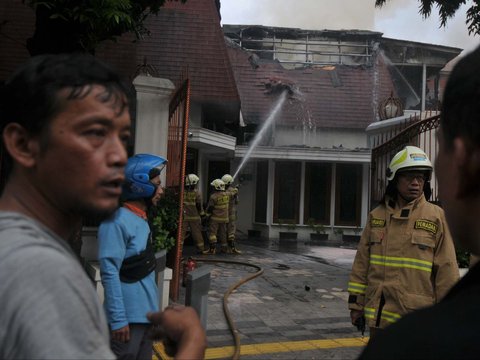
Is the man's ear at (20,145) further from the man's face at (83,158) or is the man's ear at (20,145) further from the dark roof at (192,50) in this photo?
the dark roof at (192,50)

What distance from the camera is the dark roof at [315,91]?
18.2 m

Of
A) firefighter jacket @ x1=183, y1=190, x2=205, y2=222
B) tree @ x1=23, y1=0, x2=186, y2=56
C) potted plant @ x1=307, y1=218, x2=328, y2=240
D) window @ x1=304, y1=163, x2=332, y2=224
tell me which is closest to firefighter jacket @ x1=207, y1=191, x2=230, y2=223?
firefighter jacket @ x1=183, y1=190, x2=205, y2=222

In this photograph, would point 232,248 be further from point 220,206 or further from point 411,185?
point 411,185

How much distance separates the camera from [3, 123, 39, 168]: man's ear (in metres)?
1.12

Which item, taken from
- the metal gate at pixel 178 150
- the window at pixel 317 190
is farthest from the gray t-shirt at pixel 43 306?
the window at pixel 317 190

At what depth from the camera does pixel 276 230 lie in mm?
17281

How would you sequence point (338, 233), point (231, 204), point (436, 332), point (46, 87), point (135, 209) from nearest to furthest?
point (436, 332) < point (46, 87) < point (135, 209) < point (231, 204) < point (338, 233)

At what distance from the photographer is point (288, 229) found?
17172mm

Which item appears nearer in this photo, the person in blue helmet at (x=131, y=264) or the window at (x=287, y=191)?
the person in blue helmet at (x=131, y=264)

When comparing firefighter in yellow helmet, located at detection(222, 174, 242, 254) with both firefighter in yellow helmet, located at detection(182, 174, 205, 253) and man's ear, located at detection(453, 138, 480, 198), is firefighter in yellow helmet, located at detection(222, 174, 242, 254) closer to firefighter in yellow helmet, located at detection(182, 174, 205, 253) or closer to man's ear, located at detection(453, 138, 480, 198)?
firefighter in yellow helmet, located at detection(182, 174, 205, 253)

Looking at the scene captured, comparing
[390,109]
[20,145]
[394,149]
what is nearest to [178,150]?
[394,149]

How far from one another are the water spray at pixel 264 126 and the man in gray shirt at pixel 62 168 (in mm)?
15062

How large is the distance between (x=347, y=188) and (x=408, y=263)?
560 inches

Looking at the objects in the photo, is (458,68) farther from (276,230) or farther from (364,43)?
(364,43)
